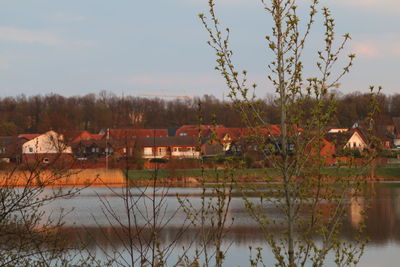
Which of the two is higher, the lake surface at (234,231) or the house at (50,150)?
the house at (50,150)

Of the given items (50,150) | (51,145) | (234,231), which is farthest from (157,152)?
(50,150)

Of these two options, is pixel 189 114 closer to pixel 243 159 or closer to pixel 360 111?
pixel 360 111

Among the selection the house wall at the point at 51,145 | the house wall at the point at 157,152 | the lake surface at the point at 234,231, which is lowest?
the house wall at the point at 157,152

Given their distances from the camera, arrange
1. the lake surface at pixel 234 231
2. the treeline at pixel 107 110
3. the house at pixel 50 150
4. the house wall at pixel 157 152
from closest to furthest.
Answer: the house at pixel 50 150
the lake surface at pixel 234 231
the house wall at pixel 157 152
the treeline at pixel 107 110

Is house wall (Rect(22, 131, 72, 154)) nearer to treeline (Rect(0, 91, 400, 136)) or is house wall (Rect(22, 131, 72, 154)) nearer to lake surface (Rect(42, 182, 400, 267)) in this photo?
lake surface (Rect(42, 182, 400, 267))

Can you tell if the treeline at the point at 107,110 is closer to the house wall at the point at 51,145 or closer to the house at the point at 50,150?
the house wall at the point at 51,145

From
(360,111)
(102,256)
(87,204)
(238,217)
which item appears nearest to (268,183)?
(102,256)

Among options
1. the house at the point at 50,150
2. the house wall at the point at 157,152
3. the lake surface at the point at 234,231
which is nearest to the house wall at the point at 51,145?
the house at the point at 50,150

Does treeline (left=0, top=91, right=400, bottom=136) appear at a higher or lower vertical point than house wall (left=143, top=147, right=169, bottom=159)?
higher

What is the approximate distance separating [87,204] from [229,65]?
2391 cm

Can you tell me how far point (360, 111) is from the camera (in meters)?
79.2

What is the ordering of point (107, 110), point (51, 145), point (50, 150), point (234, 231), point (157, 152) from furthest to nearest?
point (107, 110)
point (157, 152)
point (51, 145)
point (234, 231)
point (50, 150)

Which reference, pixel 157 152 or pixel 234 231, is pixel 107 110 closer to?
pixel 157 152

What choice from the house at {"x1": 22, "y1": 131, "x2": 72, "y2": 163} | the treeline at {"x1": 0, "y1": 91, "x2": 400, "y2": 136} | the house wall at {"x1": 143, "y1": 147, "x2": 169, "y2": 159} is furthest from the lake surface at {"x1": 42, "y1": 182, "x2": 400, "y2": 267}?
the treeline at {"x1": 0, "y1": 91, "x2": 400, "y2": 136}
